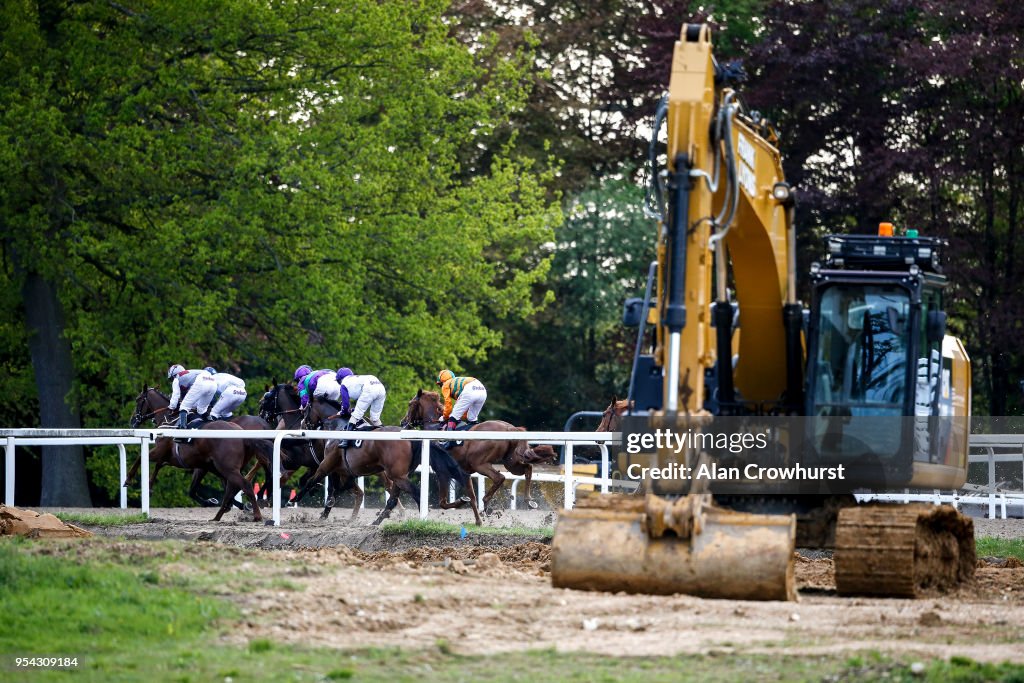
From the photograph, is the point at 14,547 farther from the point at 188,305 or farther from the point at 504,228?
the point at 504,228

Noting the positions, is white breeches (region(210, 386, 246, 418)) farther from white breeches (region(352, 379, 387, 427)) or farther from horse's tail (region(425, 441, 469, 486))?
horse's tail (region(425, 441, 469, 486))

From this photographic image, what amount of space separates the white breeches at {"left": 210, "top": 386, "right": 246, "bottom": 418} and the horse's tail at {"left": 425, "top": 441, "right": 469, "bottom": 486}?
2819mm

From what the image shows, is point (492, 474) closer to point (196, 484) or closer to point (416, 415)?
point (416, 415)

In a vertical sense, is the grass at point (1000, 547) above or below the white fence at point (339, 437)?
below

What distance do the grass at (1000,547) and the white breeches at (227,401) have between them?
10244 millimetres

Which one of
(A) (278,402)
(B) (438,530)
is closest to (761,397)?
(B) (438,530)

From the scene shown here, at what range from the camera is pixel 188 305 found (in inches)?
1086

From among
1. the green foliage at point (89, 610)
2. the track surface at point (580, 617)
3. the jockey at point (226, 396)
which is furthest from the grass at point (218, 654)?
the jockey at point (226, 396)

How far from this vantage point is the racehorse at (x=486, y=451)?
23.0 meters

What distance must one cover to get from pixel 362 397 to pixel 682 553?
1107 centimetres

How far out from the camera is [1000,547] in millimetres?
18281

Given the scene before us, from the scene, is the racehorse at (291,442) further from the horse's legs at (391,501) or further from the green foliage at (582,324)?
the green foliage at (582,324)

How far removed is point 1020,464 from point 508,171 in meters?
10.8

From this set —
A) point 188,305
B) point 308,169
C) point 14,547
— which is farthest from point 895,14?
point 14,547
